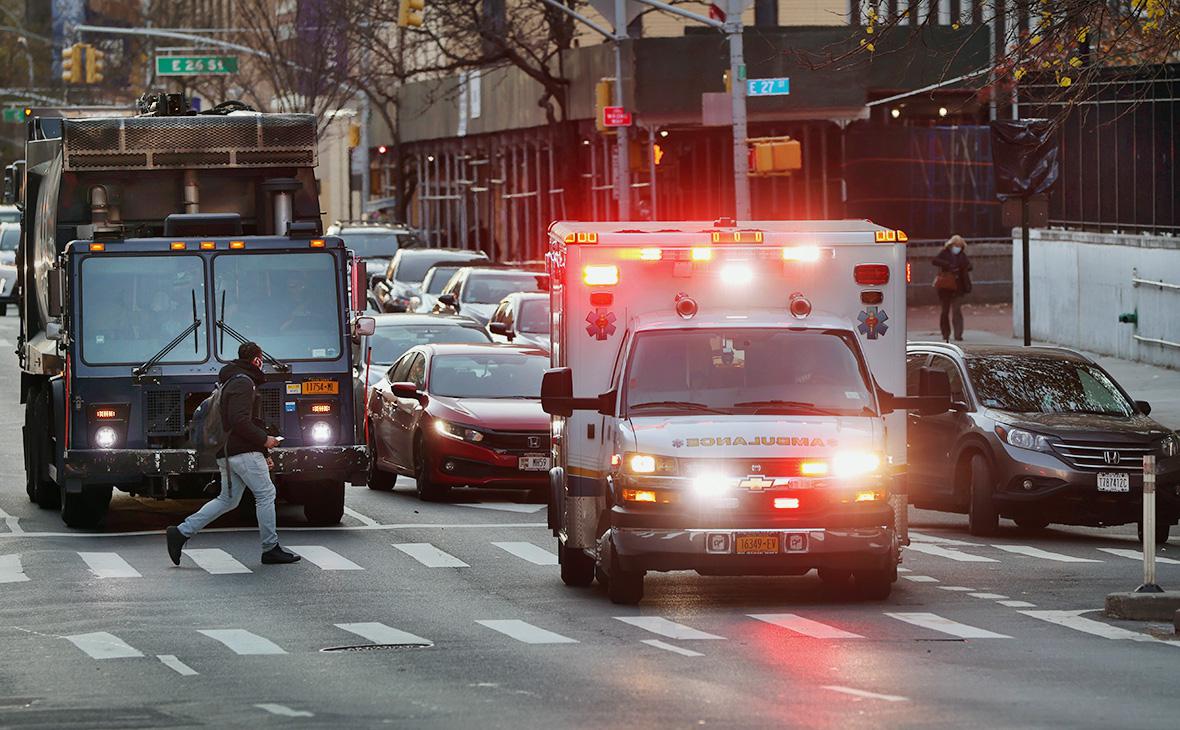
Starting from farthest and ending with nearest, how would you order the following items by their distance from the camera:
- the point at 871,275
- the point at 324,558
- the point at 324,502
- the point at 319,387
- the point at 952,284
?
1. the point at 952,284
2. the point at 324,502
3. the point at 319,387
4. the point at 324,558
5. the point at 871,275

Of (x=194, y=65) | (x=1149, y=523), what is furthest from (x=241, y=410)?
(x=194, y=65)

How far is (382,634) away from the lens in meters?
14.3

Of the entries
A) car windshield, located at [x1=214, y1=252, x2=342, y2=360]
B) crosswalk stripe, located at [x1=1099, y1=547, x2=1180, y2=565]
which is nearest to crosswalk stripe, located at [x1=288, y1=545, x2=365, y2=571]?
→ car windshield, located at [x1=214, y1=252, x2=342, y2=360]

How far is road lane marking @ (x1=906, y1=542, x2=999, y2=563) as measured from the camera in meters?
18.6

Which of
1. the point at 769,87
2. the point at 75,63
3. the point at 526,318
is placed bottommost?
the point at 526,318

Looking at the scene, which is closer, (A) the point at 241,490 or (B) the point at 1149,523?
(B) the point at 1149,523

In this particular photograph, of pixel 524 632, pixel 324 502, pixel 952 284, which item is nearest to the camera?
pixel 524 632

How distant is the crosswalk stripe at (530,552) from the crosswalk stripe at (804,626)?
360 centimetres

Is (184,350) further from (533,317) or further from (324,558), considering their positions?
(533,317)

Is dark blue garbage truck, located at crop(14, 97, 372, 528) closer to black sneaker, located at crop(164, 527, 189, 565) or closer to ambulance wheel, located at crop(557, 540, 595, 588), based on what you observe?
black sneaker, located at crop(164, 527, 189, 565)

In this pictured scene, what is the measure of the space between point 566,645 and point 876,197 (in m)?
41.2

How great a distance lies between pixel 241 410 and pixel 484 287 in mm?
20986

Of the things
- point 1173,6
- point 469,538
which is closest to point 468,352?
point 469,538

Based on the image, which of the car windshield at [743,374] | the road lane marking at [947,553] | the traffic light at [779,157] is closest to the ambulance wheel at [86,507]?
the car windshield at [743,374]
